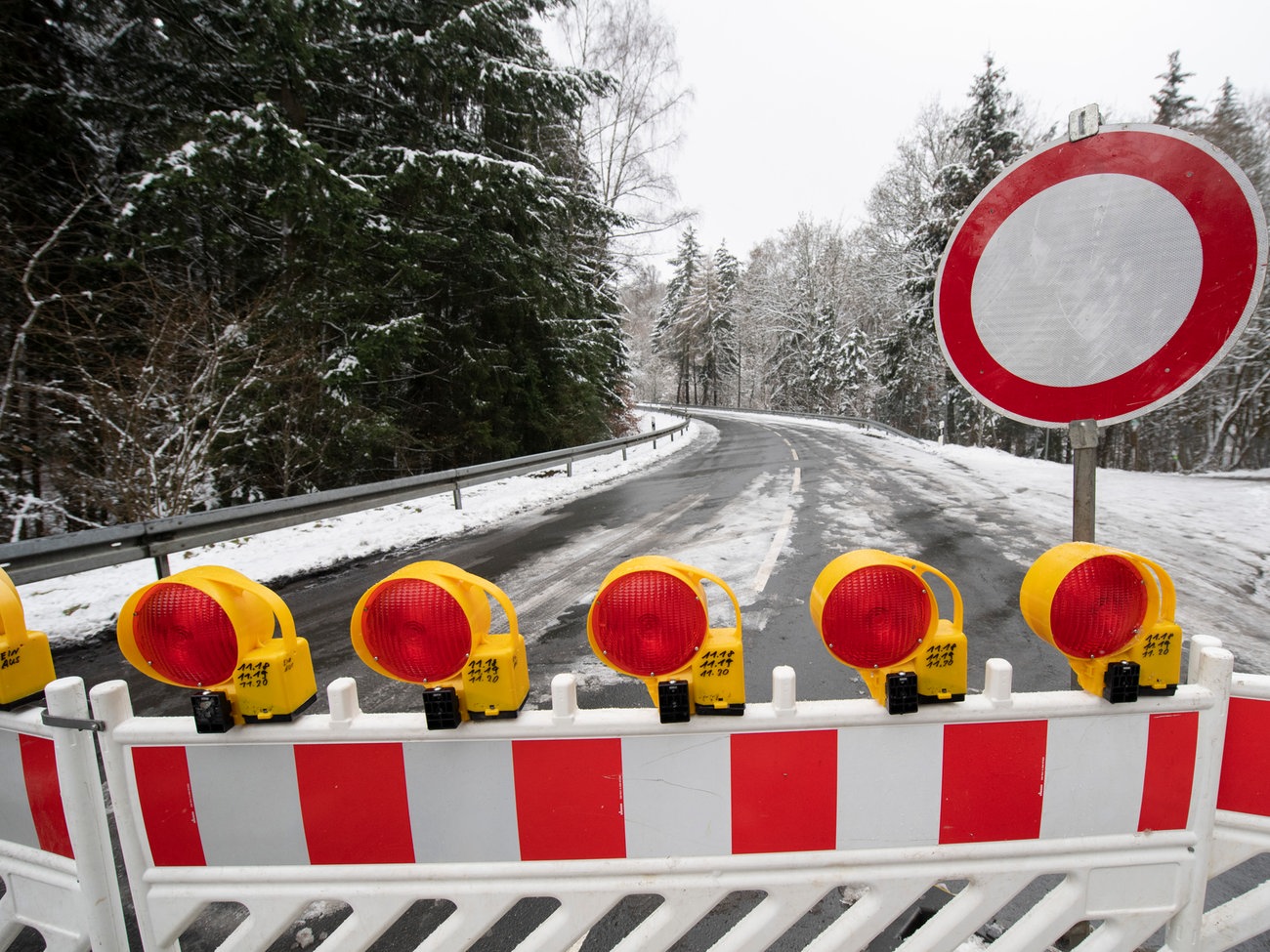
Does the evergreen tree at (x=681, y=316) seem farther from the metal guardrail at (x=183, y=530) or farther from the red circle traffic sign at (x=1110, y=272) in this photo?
the red circle traffic sign at (x=1110, y=272)

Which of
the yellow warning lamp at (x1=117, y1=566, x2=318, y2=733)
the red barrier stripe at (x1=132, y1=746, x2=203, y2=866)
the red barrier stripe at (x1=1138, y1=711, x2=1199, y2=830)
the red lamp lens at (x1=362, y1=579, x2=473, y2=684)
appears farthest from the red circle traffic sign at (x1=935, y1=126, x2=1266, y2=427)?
the red barrier stripe at (x1=132, y1=746, x2=203, y2=866)

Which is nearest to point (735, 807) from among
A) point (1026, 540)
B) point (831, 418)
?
point (1026, 540)

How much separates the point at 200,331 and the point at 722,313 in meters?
54.2

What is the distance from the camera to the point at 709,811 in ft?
4.35

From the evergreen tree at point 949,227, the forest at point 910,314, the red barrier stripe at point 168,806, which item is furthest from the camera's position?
the evergreen tree at point 949,227

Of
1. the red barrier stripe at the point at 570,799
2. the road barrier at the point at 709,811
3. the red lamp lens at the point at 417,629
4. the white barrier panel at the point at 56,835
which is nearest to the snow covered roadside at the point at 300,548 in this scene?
the white barrier panel at the point at 56,835

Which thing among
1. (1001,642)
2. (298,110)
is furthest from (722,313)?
(1001,642)

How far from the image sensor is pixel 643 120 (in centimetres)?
1972

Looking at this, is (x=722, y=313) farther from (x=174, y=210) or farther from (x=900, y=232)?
(x=174, y=210)

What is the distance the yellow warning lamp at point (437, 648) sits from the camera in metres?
1.28

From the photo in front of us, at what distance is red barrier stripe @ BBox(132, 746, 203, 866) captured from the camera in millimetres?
1371

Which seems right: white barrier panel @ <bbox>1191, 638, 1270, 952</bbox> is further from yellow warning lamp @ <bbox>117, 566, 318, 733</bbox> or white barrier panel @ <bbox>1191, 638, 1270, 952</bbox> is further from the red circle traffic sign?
yellow warning lamp @ <bbox>117, 566, 318, 733</bbox>

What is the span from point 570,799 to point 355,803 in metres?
0.52

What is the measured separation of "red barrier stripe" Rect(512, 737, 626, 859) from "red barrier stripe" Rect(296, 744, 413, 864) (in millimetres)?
201
